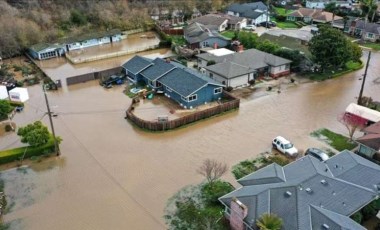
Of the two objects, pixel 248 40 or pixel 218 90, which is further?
pixel 248 40

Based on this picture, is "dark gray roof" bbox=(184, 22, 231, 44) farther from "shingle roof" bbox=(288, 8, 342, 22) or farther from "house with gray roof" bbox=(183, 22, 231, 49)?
"shingle roof" bbox=(288, 8, 342, 22)

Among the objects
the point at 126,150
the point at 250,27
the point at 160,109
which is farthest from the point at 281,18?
the point at 126,150

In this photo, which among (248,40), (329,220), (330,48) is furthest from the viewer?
(248,40)

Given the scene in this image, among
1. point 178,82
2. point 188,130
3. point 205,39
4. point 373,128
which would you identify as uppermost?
point 205,39

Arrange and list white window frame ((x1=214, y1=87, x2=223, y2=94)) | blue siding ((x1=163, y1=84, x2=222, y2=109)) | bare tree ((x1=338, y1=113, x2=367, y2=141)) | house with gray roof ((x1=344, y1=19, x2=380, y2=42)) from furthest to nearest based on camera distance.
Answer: house with gray roof ((x1=344, y1=19, x2=380, y2=42)), white window frame ((x1=214, y1=87, x2=223, y2=94)), blue siding ((x1=163, y1=84, x2=222, y2=109)), bare tree ((x1=338, y1=113, x2=367, y2=141))

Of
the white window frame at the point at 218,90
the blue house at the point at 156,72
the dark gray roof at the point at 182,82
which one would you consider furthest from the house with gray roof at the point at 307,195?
the blue house at the point at 156,72

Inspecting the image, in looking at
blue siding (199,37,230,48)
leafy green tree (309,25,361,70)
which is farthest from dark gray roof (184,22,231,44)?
leafy green tree (309,25,361,70)

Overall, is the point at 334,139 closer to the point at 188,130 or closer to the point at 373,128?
the point at 373,128

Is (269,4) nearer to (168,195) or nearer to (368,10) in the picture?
(368,10)
